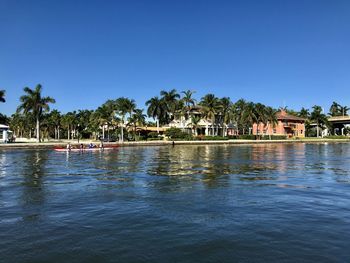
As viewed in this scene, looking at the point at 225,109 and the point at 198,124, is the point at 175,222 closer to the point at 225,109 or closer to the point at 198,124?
the point at 225,109

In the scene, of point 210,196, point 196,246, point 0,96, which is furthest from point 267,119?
point 196,246

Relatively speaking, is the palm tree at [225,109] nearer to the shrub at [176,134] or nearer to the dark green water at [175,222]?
the shrub at [176,134]

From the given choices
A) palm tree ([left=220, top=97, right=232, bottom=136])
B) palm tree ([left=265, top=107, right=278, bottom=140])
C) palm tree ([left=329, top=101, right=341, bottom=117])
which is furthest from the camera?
palm tree ([left=329, top=101, right=341, bottom=117])

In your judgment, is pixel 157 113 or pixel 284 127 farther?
pixel 284 127

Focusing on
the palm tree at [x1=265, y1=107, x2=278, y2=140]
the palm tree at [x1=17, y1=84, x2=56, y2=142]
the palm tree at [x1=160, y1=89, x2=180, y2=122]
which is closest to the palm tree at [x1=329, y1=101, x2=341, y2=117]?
the palm tree at [x1=265, y1=107, x2=278, y2=140]

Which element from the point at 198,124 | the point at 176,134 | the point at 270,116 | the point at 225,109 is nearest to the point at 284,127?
the point at 270,116

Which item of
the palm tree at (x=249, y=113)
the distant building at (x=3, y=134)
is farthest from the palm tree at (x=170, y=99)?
the distant building at (x=3, y=134)

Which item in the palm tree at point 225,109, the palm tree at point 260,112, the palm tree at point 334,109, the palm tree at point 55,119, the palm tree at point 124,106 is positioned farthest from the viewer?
the palm tree at point 334,109

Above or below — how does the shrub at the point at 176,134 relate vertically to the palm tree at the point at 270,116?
below

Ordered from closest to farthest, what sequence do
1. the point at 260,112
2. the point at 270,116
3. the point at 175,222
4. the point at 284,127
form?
the point at 175,222, the point at 260,112, the point at 270,116, the point at 284,127

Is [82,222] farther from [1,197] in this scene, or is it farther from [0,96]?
[0,96]

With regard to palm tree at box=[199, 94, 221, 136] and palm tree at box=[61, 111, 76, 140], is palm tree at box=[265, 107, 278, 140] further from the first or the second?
palm tree at box=[61, 111, 76, 140]

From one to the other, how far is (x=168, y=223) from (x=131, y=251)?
3.04 m

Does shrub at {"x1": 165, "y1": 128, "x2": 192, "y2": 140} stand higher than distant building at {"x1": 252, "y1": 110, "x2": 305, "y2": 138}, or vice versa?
distant building at {"x1": 252, "y1": 110, "x2": 305, "y2": 138}
